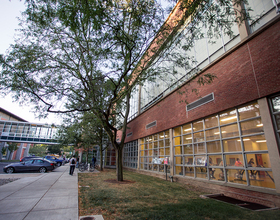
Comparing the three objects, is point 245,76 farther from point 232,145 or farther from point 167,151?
point 167,151

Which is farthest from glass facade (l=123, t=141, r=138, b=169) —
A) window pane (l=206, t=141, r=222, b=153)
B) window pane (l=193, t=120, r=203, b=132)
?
window pane (l=206, t=141, r=222, b=153)

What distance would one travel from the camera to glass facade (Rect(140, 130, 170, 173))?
1382 cm

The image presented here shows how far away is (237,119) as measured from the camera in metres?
7.80

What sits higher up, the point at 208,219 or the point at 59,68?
the point at 59,68

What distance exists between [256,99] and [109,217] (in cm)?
742

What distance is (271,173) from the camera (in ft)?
20.3

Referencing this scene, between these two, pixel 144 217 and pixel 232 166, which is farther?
pixel 232 166

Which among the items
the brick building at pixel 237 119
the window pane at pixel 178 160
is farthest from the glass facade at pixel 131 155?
the window pane at pixel 178 160

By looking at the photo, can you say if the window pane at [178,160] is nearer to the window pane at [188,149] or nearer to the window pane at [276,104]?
the window pane at [188,149]

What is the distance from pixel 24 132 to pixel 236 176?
48.4m

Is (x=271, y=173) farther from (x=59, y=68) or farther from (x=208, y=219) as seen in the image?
(x=59, y=68)

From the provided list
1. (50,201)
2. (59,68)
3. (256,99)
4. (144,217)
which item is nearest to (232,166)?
(256,99)

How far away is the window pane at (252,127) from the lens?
682cm

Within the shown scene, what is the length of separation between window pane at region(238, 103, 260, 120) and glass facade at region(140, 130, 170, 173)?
21.3 feet
